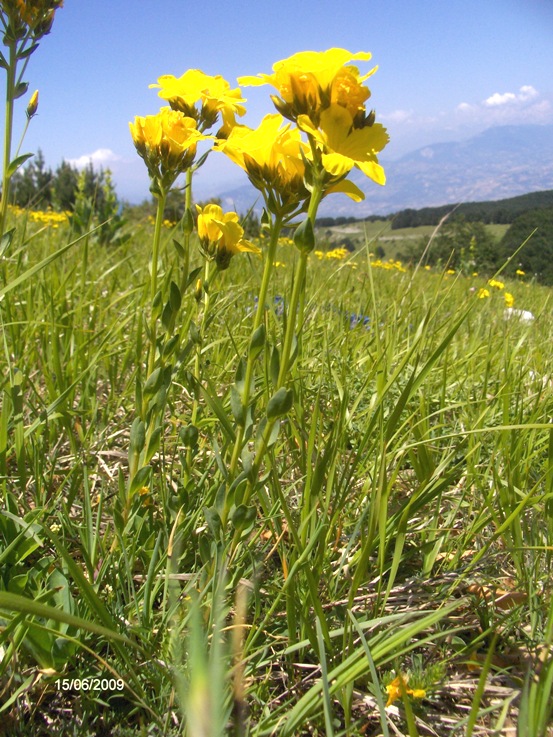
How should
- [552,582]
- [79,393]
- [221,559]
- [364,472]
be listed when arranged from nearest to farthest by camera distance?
[221,559], [552,582], [364,472], [79,393]

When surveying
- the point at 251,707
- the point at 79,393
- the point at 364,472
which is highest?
the point at 79,393

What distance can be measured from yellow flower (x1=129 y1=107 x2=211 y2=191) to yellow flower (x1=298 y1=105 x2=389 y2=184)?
1.16 ft

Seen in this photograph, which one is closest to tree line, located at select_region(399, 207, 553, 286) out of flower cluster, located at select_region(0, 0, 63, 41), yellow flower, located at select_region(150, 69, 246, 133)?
yellow flower, located at select_region(150, 69, 246, 133)

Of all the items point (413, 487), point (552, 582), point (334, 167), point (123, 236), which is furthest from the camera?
point (123, 236)

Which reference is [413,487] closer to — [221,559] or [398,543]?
[398,543]

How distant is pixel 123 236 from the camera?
4.98 meters

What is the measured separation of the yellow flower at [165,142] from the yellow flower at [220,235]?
122mm

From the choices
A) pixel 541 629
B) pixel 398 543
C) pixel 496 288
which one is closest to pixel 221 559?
pixel 398 543

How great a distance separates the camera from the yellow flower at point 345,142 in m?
0.88

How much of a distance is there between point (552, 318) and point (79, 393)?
10.9 ft

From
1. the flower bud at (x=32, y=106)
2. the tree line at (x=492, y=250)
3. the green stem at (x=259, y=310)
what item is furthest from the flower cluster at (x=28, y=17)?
the tree line at (x=492, y=250)

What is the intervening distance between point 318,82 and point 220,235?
19.2 inches

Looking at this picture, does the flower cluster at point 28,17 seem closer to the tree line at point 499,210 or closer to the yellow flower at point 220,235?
the yellow flower at point 220,235

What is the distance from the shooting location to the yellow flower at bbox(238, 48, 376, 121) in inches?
35.4
